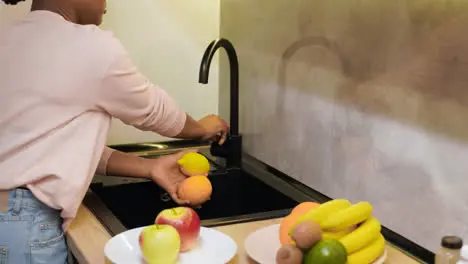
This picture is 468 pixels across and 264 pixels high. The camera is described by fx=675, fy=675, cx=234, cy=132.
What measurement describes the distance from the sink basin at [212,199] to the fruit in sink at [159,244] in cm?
50

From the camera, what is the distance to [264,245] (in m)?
1.30

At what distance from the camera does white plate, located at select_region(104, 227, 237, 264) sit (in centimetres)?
123

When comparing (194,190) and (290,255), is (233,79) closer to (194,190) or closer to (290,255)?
(194,190)

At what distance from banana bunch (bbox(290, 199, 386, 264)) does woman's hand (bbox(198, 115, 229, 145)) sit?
2.32 ft

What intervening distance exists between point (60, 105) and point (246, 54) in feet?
2.40

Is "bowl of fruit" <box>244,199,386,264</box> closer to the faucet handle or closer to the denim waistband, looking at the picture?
the denim waistband

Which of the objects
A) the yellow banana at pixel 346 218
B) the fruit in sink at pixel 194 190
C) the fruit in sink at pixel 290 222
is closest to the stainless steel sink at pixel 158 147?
the fruit in sink at pixel 194 190

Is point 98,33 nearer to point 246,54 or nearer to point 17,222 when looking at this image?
point 17,222

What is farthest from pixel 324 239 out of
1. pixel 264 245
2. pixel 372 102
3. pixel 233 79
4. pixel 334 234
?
pixel 233 79

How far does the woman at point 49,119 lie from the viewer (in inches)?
55.4

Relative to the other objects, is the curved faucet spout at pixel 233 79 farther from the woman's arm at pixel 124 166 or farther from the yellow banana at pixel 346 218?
the yellow banana at pixel 346 218

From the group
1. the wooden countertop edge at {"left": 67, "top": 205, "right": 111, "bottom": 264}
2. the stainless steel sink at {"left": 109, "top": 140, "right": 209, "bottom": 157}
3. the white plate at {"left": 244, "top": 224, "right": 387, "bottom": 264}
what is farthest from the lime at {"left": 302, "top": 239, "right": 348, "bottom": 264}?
the stainless steel sink at {"left": 109, "top": 140, "right": 209, "bottom": 157}

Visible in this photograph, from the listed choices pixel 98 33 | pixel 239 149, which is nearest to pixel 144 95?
pixel 98 33

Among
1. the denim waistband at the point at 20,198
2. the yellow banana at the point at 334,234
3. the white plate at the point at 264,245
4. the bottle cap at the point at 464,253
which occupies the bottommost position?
the white plate at the point at 264,245
